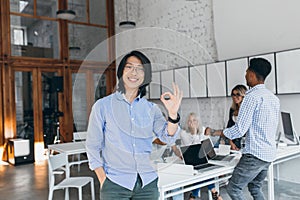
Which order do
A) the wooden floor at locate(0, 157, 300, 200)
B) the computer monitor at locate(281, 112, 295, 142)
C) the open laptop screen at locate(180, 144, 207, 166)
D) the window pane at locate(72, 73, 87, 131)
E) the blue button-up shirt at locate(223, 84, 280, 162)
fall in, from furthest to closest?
the wooden floor at locate(0, 157, 300, 200) → the computer monitor at locate(281, 112, 295, 142) → the open laptop screen at locate(180, 144, 207, 166) → the blue button-up shirt at locate(223, 84, 280, 162) → the window pane at locate(72, 73, 87, 131)

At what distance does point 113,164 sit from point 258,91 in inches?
54.9

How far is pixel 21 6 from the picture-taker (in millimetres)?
7074

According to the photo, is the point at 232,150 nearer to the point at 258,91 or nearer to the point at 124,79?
the point at 258,91

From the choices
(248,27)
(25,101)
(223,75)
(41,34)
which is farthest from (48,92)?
(248,27)

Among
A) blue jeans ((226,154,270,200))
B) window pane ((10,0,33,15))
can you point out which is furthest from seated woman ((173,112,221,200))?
window pane ((10,0,33,15))

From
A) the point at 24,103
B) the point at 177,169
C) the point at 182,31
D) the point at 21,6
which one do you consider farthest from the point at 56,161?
the point at 21,6

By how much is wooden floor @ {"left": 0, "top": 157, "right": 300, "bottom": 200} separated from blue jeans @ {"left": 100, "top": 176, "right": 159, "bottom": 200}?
2.26 m

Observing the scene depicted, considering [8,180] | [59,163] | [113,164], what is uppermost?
[113,164]

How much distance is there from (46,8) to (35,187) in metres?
4.76

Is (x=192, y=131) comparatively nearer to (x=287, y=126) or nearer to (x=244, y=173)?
(x=244, y=173)

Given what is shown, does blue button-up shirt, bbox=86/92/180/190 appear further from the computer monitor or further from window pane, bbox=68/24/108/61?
window pane, bbox=68/24/108/61

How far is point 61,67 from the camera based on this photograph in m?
7.55

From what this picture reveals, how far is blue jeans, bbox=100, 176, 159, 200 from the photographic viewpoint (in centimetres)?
142

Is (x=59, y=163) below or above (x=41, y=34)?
below
